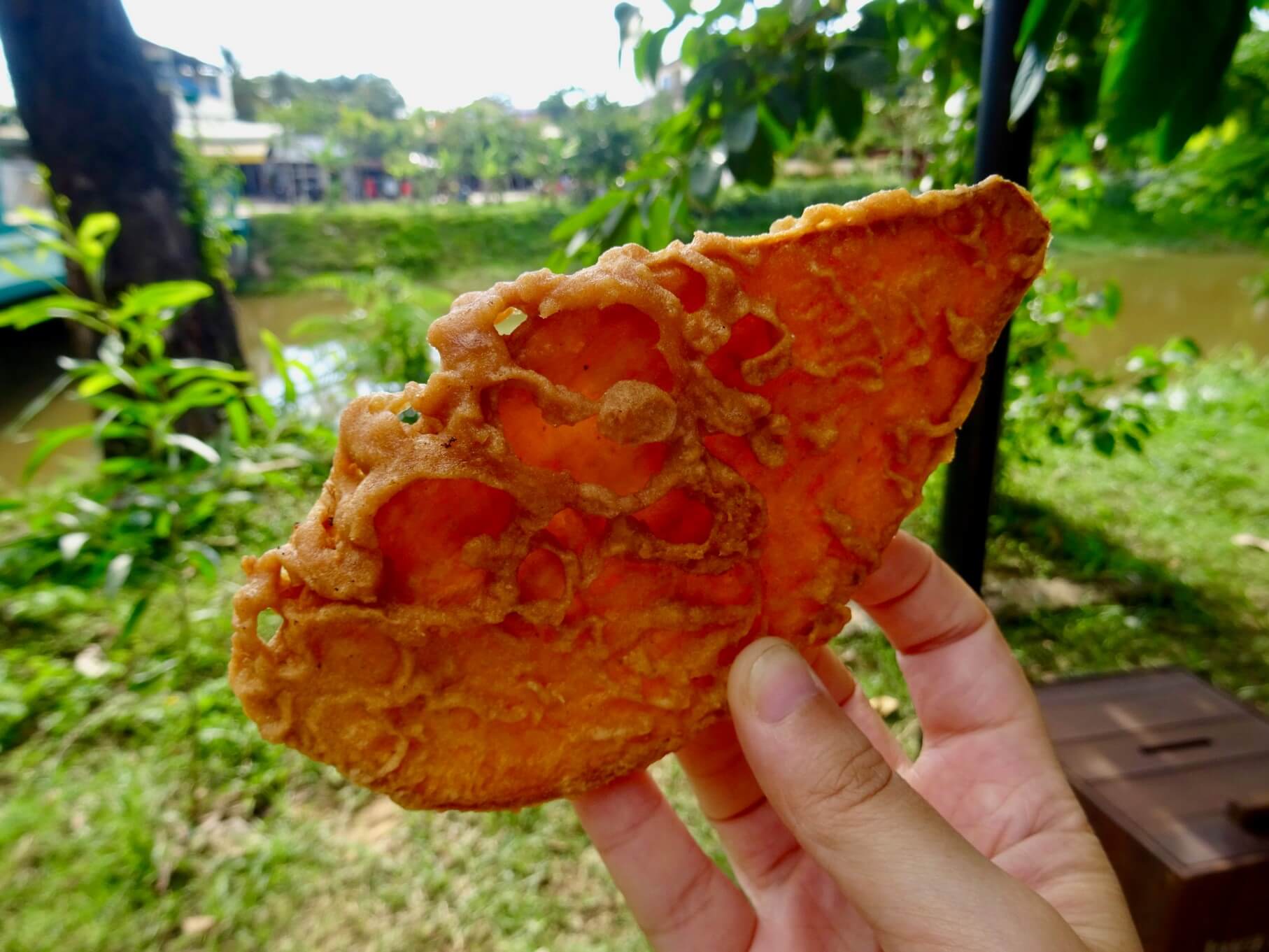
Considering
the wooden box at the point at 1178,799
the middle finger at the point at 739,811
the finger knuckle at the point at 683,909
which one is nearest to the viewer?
the finger knuckle at the point at 683,909

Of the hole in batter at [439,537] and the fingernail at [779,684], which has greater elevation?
the hole in batter at [439,537]

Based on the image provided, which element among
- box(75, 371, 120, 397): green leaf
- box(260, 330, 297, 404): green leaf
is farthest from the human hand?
box(75, 371, 120, 397): green leaf

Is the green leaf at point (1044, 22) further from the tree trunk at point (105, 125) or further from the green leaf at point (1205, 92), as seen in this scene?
the tree trunk at point (105, 125)

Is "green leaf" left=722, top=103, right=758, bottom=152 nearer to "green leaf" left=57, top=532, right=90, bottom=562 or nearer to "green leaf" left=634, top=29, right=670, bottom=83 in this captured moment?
"green leaf" left=634, top=29, right=670, bottom=83

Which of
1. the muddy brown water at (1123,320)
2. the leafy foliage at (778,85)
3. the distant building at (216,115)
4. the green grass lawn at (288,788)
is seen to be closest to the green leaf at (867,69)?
the leafy foliage at (778,85)

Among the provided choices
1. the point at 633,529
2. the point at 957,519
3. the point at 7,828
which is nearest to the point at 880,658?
the point at 957,519

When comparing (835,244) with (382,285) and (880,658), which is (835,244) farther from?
(382,285)

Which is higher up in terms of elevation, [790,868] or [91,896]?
[790,868]
